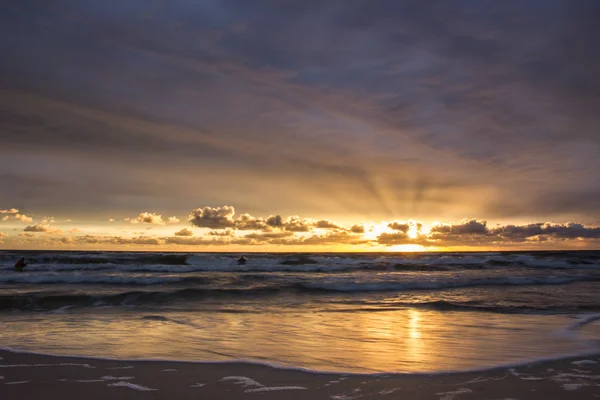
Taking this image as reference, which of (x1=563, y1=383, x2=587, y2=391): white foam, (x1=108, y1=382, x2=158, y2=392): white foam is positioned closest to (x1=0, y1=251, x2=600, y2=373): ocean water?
(x1=563, y1=383, x2=587, y2=391): white foam

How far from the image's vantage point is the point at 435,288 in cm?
2325

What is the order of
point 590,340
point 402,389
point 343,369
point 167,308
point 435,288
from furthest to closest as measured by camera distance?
point 435,288, point 167,308, point 590,340, point 343,369, point 402,389

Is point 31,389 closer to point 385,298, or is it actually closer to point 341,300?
point 341,300

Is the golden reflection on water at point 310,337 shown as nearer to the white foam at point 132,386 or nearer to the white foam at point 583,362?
the white foam at point 583,362

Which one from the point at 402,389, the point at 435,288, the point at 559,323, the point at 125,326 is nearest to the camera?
the point at 402,389

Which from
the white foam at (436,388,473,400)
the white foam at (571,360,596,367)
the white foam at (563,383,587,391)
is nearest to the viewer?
the white foam at (436,388,473,400)

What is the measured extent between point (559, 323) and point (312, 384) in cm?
851

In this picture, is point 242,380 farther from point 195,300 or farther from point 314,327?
point 195,300

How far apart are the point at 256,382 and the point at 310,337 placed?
11.6 feet

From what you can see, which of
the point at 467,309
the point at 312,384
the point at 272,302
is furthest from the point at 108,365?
the point at 467,309

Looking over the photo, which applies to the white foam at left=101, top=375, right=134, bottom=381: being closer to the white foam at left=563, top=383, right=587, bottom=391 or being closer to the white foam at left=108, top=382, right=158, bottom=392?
the white foam at left=108, top=382, right=158, bottom=392

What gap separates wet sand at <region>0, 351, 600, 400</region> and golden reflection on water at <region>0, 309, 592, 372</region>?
0.54m

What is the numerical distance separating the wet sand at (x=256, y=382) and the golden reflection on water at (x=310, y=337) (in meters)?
0.54

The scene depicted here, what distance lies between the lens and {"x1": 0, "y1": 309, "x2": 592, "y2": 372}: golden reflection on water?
25.4ft
